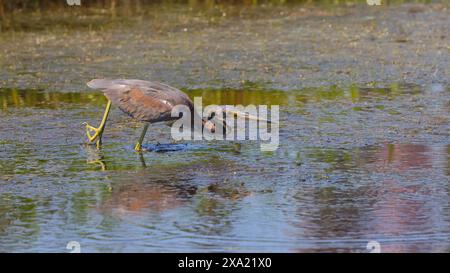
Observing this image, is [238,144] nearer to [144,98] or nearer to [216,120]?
[216,120]

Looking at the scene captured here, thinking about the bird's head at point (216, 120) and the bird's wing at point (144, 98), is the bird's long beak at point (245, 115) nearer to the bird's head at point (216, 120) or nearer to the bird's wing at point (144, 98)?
the bird's head at point (216, 120)

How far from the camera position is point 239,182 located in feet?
24.7

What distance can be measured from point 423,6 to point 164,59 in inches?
228

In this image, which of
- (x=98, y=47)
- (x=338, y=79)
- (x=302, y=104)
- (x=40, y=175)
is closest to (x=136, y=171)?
(x=40, y=175)

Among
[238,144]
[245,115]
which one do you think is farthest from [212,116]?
[245,115]

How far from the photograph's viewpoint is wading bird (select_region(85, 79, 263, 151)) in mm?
8586

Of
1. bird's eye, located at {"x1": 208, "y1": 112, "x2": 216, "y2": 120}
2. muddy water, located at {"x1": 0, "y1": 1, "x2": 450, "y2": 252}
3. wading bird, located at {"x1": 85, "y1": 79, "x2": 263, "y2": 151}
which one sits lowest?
muddy water, located at {"x1": 0, "y1": 1, "x2": 450, "y2": 252}

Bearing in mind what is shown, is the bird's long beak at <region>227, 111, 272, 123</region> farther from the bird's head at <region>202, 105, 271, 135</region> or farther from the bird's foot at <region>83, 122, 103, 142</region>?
the bird's foot at <region>83, 122, 103, 142</region>

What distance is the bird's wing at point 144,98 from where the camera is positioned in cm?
858

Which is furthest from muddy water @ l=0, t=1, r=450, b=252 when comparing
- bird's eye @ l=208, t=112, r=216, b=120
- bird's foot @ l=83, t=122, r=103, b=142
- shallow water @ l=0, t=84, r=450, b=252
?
bird's eye @ l=208, t=112, r=216, b=120

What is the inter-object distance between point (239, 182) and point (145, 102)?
1511mm
